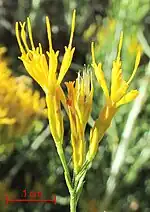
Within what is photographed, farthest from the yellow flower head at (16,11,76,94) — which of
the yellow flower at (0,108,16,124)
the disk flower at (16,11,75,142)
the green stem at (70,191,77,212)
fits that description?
the yellow flower at (0,108,16,124)

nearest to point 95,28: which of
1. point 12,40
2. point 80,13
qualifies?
point 80,13

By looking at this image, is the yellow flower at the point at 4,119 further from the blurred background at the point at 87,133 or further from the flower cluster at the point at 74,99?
the flower cluster at the point at 74,99

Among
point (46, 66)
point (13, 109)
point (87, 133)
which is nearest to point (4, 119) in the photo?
point (13, 109)

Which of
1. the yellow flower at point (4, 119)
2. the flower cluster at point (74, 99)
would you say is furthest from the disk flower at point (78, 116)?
the yellow flower at point (4, 119)

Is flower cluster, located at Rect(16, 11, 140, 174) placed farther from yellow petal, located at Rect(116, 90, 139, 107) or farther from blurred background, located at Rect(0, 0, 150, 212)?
blurred background, located at Rect(0, 0, 150, 212)

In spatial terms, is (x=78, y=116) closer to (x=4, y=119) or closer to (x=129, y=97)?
(x=129, y=97)

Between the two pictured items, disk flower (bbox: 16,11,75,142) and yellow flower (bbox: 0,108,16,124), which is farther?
yellow flower (bbox: 0,108,16,124)
